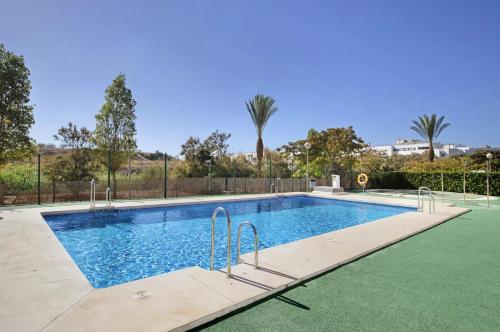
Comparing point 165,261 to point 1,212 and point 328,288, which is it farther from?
point 1,212

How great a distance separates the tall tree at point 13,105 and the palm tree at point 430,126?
3099 cm

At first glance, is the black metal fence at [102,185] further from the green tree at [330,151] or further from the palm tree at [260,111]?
the palm tree at [260,111]

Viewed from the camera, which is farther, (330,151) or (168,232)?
(330,151)

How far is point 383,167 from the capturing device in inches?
927

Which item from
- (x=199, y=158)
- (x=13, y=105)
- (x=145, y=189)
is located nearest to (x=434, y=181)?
(x=199, y=158)

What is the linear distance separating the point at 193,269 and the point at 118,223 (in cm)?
541

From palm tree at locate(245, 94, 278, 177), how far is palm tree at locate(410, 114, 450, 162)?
1763 cm

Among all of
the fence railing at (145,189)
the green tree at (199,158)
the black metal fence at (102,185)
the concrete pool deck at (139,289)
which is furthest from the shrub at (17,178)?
the green tree at (199,158)

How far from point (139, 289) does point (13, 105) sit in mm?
11529

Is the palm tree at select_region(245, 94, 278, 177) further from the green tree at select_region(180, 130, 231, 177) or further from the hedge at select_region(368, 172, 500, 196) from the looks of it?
the hedge at select_region(368, 172, 500, 196)

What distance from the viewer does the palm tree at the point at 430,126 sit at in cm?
2711

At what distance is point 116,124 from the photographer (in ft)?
42.9

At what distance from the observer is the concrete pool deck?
232 centimetres

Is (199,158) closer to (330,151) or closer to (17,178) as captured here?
(330,151)
